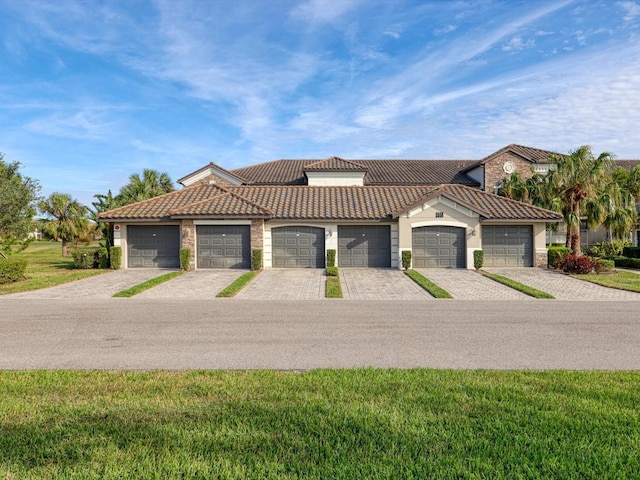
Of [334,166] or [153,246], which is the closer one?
[153,246]

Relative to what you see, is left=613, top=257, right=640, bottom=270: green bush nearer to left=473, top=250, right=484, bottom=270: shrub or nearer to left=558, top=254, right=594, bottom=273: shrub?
left=558, top=254, right=594, bottom=273: shrub

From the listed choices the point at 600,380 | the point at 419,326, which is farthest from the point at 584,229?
the point at 600,380

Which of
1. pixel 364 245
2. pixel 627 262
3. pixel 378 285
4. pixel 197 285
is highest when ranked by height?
pixel 364 245

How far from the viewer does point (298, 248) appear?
77.1 feet

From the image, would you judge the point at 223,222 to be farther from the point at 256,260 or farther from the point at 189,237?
the point at 256,260

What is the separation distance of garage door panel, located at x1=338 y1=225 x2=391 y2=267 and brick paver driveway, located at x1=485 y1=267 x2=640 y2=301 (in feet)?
19.0

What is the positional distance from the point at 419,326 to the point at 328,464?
21.2ft

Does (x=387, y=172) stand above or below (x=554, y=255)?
above

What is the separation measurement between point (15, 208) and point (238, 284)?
11902 millimetres

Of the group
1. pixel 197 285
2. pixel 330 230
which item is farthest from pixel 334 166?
pixel 197 285

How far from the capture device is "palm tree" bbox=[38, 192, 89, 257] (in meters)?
36.4

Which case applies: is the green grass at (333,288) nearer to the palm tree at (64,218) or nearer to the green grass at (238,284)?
the green grass at (238,284)

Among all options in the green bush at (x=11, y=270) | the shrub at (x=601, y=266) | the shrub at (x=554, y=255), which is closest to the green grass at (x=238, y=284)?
the green bush at (x=11, y=270)

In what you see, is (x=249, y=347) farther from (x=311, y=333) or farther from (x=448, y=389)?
(x=448, y=389)
